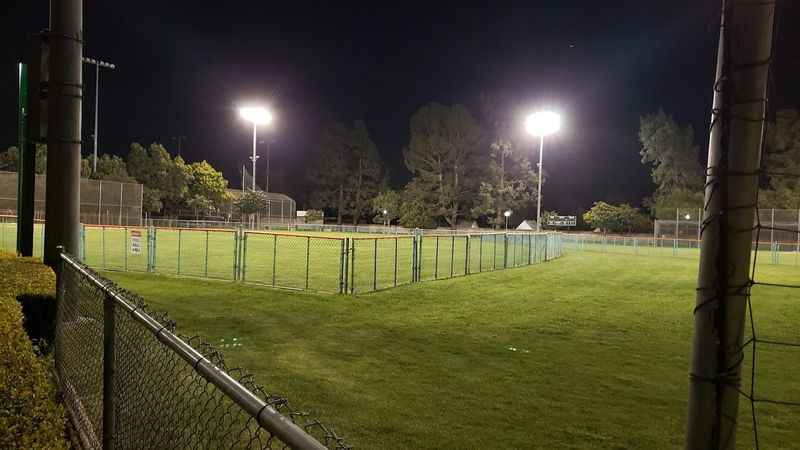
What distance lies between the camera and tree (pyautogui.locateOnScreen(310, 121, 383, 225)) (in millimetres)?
84562

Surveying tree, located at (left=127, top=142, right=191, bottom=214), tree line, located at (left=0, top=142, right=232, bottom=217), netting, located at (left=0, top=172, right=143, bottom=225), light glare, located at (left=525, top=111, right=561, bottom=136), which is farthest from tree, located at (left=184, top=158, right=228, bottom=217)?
light glare, located at (left=525, top=111, right=561, bottom=136)

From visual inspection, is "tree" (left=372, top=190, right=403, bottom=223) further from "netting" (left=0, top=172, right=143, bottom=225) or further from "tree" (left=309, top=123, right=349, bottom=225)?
"netting" (left=0, top=172, right=143, bottom=225)

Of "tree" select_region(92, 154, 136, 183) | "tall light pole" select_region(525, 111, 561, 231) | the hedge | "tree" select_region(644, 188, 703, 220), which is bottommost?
the hedge

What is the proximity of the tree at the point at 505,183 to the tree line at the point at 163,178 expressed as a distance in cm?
3636

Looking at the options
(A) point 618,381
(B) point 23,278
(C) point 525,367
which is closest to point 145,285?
(B) point 23,278

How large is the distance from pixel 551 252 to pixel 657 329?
1845 centimetres

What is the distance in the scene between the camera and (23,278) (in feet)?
22.9

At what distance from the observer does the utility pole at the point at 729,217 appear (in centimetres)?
240

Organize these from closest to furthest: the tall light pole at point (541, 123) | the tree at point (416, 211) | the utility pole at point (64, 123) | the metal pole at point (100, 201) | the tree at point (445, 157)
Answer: the utility pole at point (64, 123) < the tall light pole at point (541, 123) < the metal pole at point (100, 201) < the tree at point (445, 157) < the tree at point (416, 211)

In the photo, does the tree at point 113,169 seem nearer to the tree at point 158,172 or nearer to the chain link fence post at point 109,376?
the tree at point 158,172

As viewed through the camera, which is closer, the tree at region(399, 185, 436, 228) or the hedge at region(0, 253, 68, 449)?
the hedge at region(0, 253, 68, 449)

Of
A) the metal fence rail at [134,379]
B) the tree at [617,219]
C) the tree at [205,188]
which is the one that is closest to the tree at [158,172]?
the tree at [205,188]

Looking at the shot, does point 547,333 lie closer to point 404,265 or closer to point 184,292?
point 184,292

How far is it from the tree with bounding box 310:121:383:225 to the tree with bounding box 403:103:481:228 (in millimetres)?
16300
